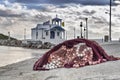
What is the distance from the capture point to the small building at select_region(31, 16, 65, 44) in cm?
11712

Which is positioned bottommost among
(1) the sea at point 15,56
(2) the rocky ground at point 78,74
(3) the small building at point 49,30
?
(3) the small building at point 49,30

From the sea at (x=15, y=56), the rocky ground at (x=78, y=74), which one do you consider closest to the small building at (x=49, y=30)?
the sea at (x=15, y=56)

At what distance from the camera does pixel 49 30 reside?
11794 centimetres

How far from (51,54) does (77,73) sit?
502 cm

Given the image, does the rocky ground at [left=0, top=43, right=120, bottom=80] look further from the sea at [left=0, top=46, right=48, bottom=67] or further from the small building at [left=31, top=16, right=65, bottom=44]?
the small building at [left=31, top=16, right=65, bottom=44]

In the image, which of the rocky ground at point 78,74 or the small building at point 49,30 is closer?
the rocky ground at point 78,74

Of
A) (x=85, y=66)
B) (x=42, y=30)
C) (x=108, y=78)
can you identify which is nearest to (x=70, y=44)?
(x=85, y=66)

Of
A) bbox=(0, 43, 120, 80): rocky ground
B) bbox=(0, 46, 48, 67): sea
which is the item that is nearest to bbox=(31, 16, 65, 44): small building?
bbox=(0, 46, 48, 67): sea

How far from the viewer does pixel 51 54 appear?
2820 centimetres

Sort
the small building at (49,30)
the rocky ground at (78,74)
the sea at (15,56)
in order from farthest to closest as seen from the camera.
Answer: the small building at (49,30) → the sea at (15,56) → the rocky ground at (78,74)

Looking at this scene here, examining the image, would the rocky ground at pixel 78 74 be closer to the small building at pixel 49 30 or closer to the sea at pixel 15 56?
the sea at pixel 15 56

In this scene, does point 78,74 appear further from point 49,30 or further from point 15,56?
point 49,30

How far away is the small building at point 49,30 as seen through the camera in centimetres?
11712

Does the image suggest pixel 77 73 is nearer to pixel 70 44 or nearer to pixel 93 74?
pixel 93 74
